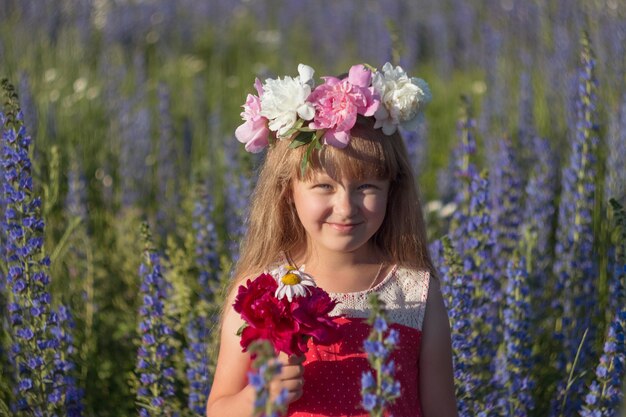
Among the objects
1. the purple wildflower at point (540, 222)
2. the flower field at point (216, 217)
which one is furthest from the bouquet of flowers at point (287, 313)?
the purple wildflower at point (540, 222)

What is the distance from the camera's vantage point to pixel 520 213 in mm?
3943

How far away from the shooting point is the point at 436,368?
7.64 feet

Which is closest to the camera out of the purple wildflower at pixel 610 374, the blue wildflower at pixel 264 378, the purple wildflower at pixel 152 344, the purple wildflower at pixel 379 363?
the blue wildflower at pixel 264 378

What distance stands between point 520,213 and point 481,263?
3.45 feet

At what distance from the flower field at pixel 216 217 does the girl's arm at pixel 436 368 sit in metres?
0.25

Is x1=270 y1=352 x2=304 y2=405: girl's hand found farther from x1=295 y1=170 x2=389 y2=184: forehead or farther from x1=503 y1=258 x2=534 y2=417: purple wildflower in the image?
x1=503 y1=258 x2=534 y2=417: purple wildflower

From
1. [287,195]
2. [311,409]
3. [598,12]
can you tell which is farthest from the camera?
[598,12]

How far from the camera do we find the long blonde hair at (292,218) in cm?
236

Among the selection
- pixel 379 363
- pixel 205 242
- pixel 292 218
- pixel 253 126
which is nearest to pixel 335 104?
pixel 253 126

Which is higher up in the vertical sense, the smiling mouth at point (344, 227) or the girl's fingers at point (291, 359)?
the smiling mouth at point (344, 227)

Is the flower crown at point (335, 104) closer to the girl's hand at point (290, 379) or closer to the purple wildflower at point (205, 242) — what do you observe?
the girl's hand at point (290, 379)

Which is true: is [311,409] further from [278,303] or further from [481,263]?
[481,263]

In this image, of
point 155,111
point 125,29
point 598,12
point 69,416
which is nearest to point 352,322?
point 69,416

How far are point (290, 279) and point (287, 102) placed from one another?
17.4 inches
